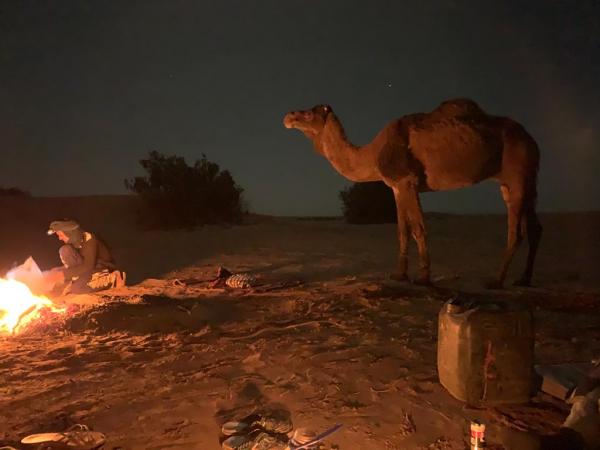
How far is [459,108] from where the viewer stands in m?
7.61

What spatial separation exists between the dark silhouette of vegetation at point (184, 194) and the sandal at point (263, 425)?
1774 cm

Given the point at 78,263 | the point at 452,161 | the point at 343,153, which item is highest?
the point at 343,153

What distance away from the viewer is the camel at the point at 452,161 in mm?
7414

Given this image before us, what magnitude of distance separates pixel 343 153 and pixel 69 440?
20.2 feet

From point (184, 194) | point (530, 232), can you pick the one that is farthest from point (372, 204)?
point (530, 232)

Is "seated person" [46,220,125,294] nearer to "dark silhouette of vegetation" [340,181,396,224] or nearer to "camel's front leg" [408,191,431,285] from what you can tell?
"camel's front leg" [408,191,431,285]

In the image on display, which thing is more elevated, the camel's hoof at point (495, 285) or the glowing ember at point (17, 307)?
the glowing ember at point (17, 307)

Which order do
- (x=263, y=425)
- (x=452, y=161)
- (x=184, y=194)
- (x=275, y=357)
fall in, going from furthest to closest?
(x=184, y=194)
(x=452, y=161)
(x=275, y=357)
(x=263, y=425)

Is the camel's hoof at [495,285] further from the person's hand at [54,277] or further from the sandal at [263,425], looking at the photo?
the person's hand at [54,277]

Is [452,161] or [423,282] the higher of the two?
[452,161]

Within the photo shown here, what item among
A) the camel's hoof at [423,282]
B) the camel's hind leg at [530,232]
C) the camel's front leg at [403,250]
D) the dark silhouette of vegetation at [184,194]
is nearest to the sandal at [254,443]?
the camel's hoof at [423,282]

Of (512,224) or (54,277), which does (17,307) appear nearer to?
(54,277)

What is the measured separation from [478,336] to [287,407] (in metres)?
1.39

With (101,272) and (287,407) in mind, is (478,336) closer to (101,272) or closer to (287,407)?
(287,407)
